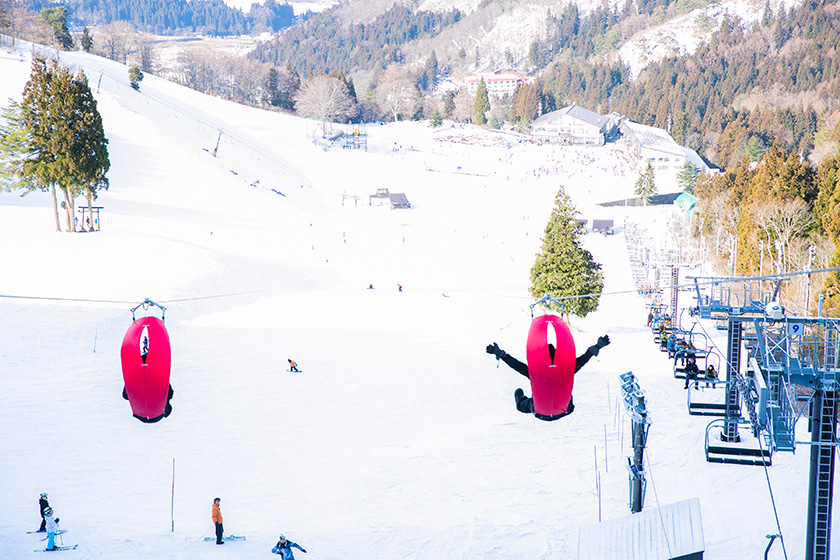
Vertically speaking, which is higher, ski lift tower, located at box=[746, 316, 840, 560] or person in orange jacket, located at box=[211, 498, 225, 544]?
ski lift tower, located at box=[746, 316, 840, 560]

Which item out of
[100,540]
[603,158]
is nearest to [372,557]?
[100,540]

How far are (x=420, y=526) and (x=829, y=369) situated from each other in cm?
773

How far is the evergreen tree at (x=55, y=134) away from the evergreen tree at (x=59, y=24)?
62.6 metres

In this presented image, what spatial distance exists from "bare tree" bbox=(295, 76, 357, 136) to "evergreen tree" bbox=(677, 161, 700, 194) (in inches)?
1569

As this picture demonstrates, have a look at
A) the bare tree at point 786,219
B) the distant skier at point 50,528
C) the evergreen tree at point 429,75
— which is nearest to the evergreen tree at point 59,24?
the bare tree at point 786,219

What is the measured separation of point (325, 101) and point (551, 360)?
8678cm

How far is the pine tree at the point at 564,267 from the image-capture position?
29.9 metres

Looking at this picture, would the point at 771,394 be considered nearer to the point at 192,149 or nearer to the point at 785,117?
the point at 192,149

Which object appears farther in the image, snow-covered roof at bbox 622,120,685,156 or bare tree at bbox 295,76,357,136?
bare tree at bbox 295,76,357,136

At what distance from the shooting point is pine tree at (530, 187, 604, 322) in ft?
98.2

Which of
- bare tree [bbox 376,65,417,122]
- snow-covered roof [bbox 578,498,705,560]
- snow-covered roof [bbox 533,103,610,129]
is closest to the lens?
snow-covered roof [bbox 578,498,705,560]

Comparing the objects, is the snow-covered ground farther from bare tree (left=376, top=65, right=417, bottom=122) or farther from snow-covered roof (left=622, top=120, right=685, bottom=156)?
bare tree (left=376, top=65, right=417, bottom=122)

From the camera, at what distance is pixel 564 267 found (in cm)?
2994

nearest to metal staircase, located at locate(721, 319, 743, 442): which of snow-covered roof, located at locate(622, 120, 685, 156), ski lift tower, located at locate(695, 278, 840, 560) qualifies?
ski lift tower, located at locate(695, 278, 840, 560)
